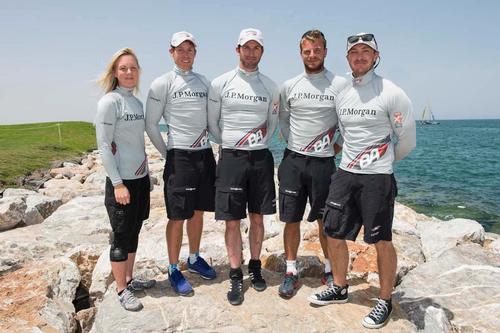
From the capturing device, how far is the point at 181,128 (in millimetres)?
5996

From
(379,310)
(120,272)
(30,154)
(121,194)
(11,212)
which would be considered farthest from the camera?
(30,154)

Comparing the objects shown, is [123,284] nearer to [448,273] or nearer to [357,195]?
[357,195]

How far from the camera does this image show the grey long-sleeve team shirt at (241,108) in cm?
602

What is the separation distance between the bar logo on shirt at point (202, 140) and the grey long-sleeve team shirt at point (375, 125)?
199 cm

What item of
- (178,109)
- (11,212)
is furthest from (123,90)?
(11,212)

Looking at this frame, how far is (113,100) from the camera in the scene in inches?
212

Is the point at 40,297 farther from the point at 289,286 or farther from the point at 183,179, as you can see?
the point at 289,286

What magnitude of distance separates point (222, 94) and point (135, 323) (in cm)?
331

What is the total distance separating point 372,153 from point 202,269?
3.19 m

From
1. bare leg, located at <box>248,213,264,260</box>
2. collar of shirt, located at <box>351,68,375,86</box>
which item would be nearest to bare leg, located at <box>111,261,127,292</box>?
bare leg, located at <box>248,213,264,260</box>

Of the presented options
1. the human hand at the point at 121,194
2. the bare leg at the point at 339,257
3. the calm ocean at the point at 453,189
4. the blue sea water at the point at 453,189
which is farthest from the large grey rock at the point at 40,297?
the blue sea water at the point at 453,189

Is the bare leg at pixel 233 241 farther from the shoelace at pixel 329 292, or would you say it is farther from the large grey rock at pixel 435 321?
the large grey rock at pixel 435 321

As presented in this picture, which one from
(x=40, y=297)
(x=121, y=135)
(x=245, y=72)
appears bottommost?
(x=40, y=297)

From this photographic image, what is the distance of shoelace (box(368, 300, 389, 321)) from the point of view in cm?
550
